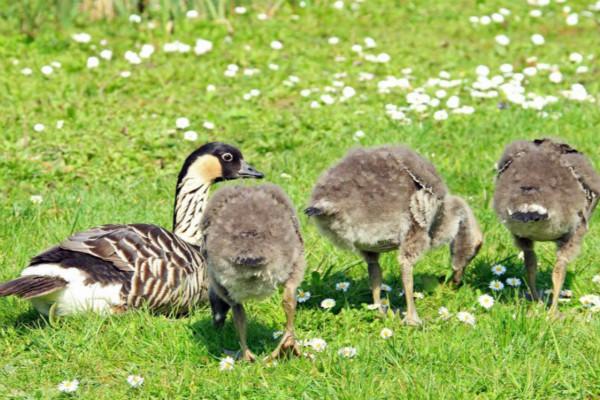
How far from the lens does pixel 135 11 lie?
48.1ft

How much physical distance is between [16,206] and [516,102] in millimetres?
5884

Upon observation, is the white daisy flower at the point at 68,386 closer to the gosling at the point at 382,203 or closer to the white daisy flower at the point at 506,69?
the gosling at the point at 382,203

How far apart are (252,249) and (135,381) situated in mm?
1098

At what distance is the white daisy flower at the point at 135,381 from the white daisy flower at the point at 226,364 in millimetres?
483

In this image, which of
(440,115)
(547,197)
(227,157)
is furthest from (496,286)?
(440,115)

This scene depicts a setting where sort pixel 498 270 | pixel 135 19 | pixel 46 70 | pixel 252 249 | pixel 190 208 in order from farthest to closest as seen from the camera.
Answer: pixel 135 19, pixel 46 70, pixel 190 208, pixel 498 270, pixel 252 249

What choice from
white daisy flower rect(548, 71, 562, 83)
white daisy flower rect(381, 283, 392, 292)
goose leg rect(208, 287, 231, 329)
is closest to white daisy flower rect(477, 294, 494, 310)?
white daisy flower rect(381, 283, 392, 292)

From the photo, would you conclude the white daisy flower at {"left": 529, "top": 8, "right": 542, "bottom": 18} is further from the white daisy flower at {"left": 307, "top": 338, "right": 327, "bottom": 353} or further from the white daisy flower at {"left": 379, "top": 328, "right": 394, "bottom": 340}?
the white daisy flower at {"left": 307, "top": 338, "right": 327, "bottom": 353}

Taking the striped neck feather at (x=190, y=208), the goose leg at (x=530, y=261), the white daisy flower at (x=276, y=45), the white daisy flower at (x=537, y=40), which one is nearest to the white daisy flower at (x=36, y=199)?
the striped neck feather at (x=190, y=208)

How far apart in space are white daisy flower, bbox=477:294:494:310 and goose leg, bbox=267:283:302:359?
4.89 feet

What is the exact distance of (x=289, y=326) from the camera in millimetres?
6078

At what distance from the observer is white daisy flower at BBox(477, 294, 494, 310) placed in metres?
6.93

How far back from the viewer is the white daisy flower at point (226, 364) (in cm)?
608

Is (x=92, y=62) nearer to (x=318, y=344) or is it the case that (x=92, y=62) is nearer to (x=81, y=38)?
(x=81, y=38)
